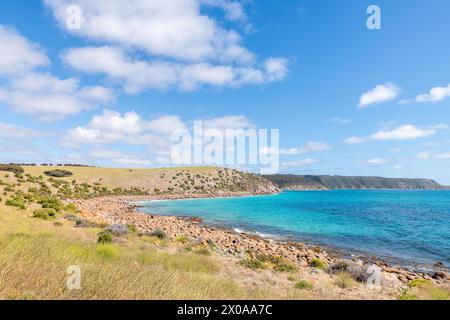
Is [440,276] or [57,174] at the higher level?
[57,174]

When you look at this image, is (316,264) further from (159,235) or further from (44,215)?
(44,215)

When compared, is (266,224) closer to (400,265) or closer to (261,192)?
(400,265)

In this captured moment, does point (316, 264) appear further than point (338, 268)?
Yes

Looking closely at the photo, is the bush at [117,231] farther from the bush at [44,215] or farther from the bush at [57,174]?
the bush at [57,174]

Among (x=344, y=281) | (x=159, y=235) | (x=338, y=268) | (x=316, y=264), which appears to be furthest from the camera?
(x=159, y=235)

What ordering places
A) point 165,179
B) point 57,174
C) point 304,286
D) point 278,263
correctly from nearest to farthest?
point 304,286
point 278,263
point 57,174
point 165,179

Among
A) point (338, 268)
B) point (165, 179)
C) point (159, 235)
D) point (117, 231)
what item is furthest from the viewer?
point (165, 179)

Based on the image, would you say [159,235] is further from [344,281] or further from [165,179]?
[165,179]

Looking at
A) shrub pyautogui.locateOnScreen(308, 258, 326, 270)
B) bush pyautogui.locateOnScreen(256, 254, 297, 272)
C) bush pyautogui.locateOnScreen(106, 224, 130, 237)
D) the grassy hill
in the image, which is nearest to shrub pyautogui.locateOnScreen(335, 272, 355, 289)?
bush pyautogui.locateOnScreen(256, 254, 297, 272)

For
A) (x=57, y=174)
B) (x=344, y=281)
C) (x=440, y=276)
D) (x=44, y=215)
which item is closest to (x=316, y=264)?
(x=344, y=281)

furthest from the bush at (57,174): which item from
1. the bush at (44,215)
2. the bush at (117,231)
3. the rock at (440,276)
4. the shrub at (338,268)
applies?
Result: the rock at (440,276)

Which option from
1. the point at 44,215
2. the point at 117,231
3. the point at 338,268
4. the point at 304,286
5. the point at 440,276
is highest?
the point at 44,215

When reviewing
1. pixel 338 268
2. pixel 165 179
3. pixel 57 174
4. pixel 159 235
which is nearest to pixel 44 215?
pixel 159 235
